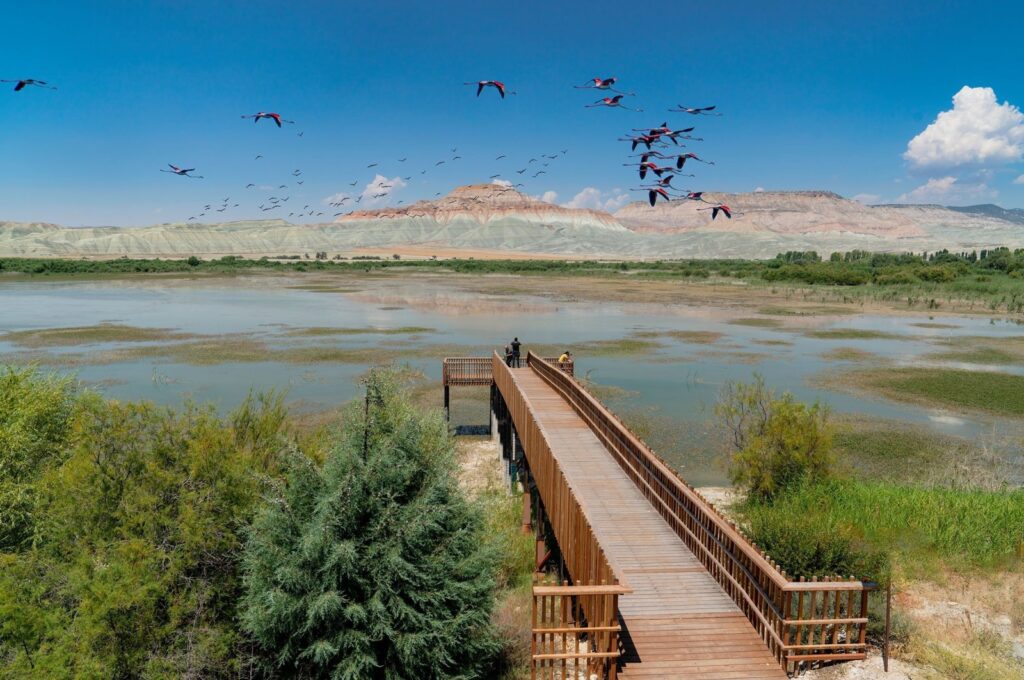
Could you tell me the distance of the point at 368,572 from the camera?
8.92 metres

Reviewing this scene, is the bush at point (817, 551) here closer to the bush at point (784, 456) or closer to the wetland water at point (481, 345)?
the bush at point (784, 456)

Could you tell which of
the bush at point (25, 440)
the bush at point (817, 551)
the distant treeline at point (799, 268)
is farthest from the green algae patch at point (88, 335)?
the distant treeline at point (799, 268)

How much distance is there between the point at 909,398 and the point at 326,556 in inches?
1047

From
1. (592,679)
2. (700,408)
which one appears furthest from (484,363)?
(592,679)

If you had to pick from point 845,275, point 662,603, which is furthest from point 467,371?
point 845,275

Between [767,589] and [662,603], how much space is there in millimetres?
1380

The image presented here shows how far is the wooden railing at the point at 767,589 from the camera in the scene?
791 cm

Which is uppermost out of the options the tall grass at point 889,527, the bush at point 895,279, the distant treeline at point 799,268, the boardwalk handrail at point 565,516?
the distant treeline at point 799,268

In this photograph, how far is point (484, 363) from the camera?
89.5ft

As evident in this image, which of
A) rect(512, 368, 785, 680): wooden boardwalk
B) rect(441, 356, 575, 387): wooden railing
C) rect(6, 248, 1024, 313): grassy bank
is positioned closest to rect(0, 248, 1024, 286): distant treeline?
rect(6, 248, 1024, 313): grassy bank

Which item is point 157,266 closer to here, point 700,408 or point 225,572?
point 700,408

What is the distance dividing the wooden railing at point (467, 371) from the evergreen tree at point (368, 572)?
16830mm

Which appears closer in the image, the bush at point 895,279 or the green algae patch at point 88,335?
the green algae patch at point 88,335

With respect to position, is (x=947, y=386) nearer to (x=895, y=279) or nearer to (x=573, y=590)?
(x=573, y=590)
